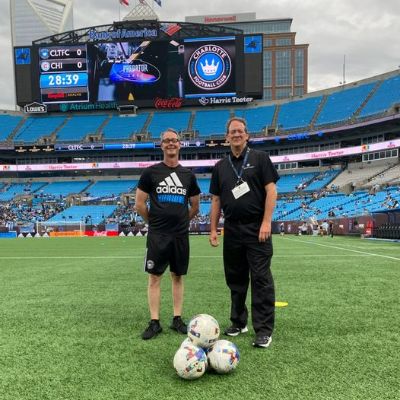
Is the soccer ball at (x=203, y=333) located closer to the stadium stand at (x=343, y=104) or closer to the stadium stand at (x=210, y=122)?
the stadium stand at (x=343, y=104)

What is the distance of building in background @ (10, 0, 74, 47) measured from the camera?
510 ft

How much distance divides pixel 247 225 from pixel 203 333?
1.28 metres

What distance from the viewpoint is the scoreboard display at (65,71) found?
5466 centimetres

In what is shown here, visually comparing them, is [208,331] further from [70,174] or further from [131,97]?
[70,174]

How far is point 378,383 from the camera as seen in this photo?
293 cm

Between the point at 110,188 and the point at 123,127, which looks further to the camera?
the point at 123,127

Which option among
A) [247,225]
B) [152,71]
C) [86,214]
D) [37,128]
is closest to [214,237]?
[247,225]

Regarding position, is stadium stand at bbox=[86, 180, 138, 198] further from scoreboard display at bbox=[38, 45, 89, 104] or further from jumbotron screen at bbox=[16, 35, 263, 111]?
scoreboard display at bbox=[38, 45, 89, 104]

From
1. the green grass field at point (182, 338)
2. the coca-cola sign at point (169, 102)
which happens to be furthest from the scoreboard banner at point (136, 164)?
the green grass field at point (182, 338)

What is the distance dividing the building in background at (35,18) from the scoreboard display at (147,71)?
11424cm

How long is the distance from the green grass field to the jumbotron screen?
4996cm

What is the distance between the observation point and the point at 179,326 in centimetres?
438

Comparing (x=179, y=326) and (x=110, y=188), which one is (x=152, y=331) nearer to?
(x=179, y=326)

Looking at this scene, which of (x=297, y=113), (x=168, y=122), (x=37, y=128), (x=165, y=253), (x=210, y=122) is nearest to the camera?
(x=165, y=253)
